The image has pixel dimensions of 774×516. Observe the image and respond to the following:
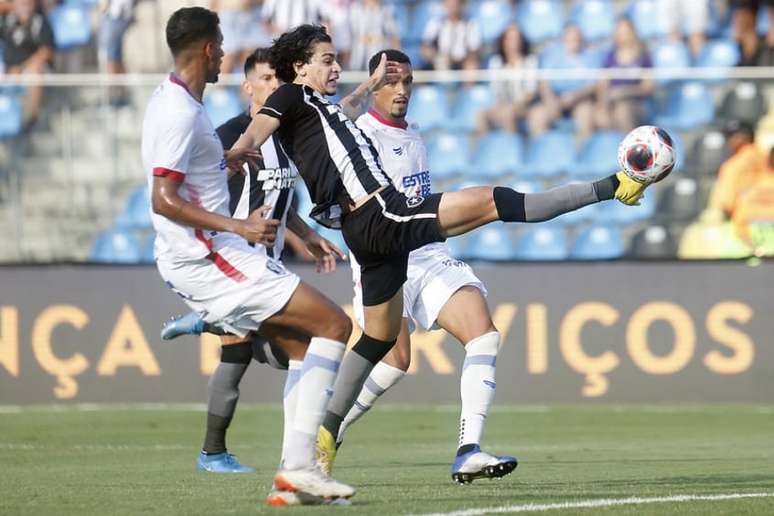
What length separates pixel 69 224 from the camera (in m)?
15.0

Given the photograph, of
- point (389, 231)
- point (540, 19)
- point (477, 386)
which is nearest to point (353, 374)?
point (477, 386)

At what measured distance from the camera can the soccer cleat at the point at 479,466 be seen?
24.1 feet

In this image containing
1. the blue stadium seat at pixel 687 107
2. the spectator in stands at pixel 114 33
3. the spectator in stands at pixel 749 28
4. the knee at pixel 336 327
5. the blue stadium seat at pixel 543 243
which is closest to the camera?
the knee at pixel 336 327

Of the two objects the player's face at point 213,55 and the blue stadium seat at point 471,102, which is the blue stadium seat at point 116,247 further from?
the player's face at point 213,55

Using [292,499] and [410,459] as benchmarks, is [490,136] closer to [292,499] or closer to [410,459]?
[410,459]

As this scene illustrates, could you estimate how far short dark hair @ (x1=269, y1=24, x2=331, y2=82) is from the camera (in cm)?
760

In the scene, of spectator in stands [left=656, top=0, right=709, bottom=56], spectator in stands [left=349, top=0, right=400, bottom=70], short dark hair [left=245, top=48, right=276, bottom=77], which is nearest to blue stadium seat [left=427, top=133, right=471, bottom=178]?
spectator in stands [left=349, top=0, right=400, bottom=70]

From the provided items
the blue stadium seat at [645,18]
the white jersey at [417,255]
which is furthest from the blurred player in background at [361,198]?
the blue stadium seat at [645,18]

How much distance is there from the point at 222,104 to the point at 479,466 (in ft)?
28.7

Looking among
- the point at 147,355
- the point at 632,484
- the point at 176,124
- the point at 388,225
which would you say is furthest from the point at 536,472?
the point at 147,355

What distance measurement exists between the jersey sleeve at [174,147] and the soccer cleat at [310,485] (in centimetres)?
139

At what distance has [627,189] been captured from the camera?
6.74 meters

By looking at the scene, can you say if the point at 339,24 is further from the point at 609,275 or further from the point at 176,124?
the point at 176,124

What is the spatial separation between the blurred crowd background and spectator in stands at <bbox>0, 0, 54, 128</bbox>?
0.02 m
